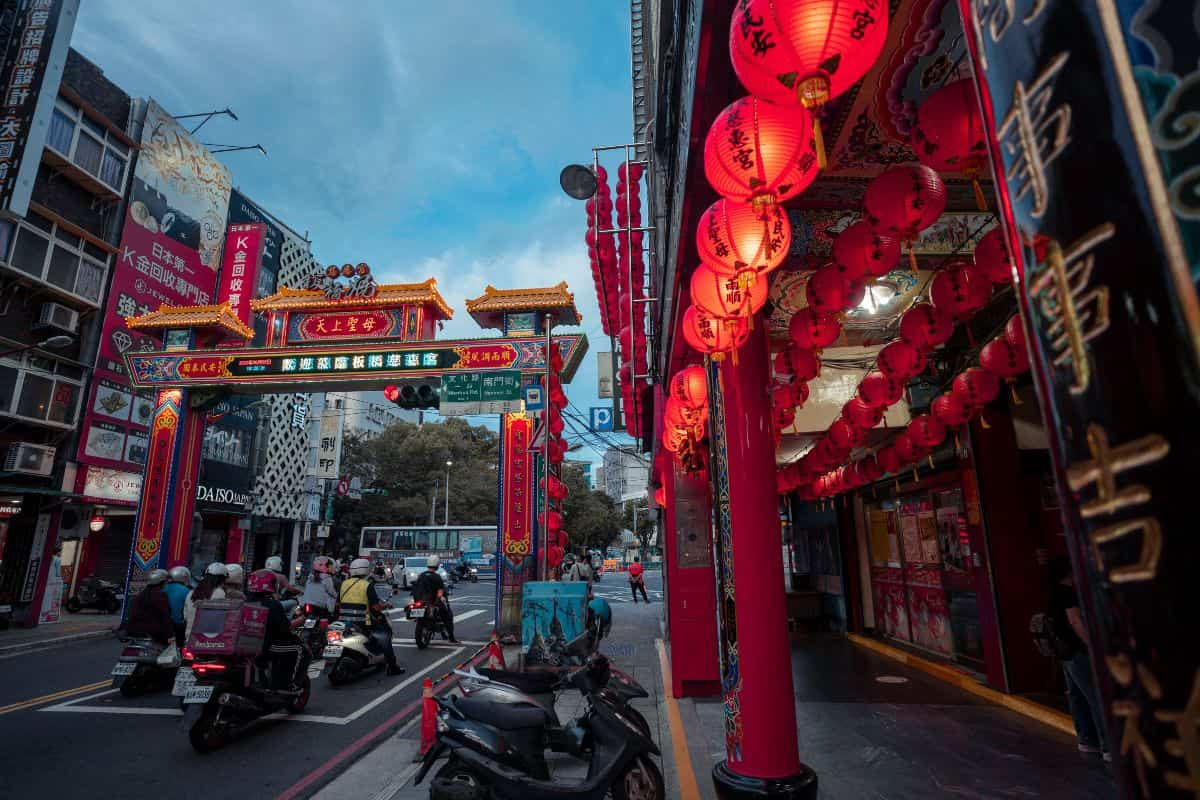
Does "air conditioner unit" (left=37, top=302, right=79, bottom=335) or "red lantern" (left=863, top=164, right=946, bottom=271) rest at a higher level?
"air conditioner unit" (left=37, top=302, right=79, bottom=335)

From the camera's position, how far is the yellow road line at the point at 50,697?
6855mm

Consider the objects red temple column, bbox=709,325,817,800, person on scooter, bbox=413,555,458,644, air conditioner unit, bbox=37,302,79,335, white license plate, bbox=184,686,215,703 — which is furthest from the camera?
air conditioner unit, bbox=37,302,79,335

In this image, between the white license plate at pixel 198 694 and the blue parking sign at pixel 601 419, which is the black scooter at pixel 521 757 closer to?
the white license plate at pixel 198 694

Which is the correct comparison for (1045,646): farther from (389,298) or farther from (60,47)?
(60,47)

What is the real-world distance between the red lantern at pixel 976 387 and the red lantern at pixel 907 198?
282 centimetres

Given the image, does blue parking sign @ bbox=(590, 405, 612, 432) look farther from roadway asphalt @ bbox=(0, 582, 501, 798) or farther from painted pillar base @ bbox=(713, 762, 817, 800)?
painted pillar base @ bbox=(713, 762, 817, 800)

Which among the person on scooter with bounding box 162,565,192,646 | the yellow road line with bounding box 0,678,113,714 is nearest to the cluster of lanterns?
the person on scooter with bounding box 162,565,192,646

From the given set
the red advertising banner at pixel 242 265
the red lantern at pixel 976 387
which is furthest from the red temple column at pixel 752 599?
the red advertising banner at pixel 242 265

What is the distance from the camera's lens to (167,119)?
19500 millimetres

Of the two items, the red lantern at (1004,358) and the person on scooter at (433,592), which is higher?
the red lantern at (1004,358)

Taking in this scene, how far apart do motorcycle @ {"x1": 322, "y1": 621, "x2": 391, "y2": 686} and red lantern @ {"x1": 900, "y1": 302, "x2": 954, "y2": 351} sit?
790cm

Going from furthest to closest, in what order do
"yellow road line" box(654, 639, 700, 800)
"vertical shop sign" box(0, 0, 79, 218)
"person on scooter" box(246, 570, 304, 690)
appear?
"vertical shop sign" box(0, 0, 79, 218) → "person on scooter" box(246, 570, 304, 690) → "yellow road line" box(654, 639, 700, 800)

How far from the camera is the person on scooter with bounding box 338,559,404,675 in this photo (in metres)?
8.46

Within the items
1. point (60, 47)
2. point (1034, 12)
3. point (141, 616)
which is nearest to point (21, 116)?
point (60, 47)
